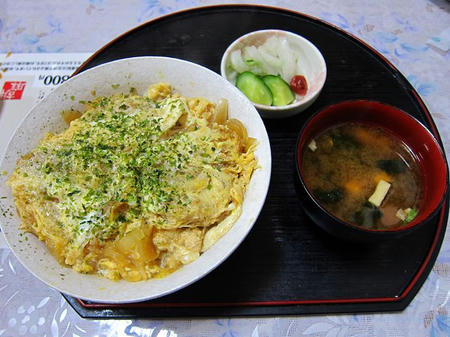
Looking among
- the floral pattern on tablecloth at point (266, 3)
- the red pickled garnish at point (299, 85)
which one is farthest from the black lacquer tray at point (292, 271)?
the red pickled garnish at point (299, 85)

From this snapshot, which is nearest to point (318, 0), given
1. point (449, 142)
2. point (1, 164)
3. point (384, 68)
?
point (384, 68)

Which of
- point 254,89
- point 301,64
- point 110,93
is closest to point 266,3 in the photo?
point 301,64

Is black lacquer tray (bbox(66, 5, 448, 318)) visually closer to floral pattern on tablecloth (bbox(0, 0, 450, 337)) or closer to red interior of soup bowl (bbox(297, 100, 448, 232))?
floral pattern on tablecloth (bbox(0, 0, 450, 337))

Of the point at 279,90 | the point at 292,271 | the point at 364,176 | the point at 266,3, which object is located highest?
the point at 266,3

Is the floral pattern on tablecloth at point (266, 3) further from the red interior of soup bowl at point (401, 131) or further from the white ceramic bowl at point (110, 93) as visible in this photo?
the red interior of soup bowl at point (401, 131)

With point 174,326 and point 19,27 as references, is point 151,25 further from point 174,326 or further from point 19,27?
point 174,326

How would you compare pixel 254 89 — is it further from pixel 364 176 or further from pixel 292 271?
pixel 292 271
